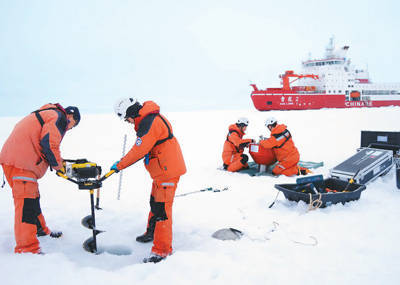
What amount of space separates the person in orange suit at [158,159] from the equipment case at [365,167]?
11.6ft

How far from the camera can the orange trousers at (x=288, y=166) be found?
6.31m

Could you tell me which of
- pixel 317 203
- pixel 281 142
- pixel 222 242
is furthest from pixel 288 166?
pixel 222 242

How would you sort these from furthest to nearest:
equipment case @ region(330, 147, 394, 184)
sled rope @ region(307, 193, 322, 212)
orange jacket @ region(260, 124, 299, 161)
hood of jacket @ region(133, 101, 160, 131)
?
orange jacket @ region(260, 124, 299, 161), equipment case @ region(330, 147, 394, 184), sled rope @ region(307, 193, 322, 212), hood of jacket @ region(133, 101, 160, 131)

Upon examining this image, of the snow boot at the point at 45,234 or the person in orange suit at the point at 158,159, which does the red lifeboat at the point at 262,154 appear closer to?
the person in orange suit at the point at 158,159

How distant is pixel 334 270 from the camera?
2521 mm

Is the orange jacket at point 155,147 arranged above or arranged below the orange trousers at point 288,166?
above

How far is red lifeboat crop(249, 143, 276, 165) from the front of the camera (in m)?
6.66

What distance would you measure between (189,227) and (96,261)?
4.00ft

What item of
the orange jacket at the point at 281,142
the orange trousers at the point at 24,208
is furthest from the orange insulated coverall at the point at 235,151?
the orange trousers at the point at 24,208

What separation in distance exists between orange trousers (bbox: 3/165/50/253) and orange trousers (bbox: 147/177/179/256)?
1154 millimetres

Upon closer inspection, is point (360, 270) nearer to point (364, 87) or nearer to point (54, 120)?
point (54, 120)

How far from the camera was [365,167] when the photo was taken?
16.9ft

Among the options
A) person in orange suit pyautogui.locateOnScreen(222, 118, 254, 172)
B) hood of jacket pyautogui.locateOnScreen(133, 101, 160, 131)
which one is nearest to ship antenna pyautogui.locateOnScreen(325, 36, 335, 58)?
person in orange suit pyautogui.locateOnScreen(222, 118, 254, 172)

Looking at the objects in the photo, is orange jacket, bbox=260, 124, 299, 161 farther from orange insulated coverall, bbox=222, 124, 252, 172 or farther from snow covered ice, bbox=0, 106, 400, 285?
orange insulated coverall, bbox=222, 124, 252, 172
